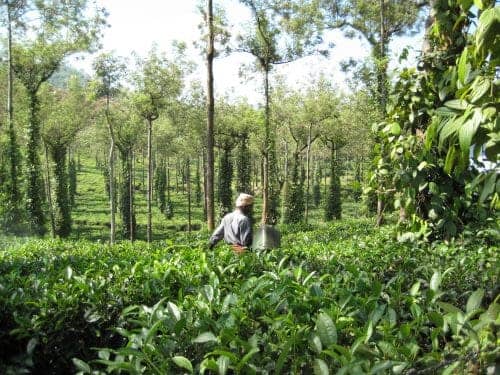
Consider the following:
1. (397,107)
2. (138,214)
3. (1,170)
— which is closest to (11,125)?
(1,170)

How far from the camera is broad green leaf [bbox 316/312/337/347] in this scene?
61.5 inches

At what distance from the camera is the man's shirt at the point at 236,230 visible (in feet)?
19.4

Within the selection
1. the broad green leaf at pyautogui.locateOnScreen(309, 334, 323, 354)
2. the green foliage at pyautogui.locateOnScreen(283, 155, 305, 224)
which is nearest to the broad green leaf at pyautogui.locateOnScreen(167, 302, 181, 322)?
the broad green leaf at pyautogui.locateOnScreen(309, 334, 323, 354)

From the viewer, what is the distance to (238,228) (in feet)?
19.6

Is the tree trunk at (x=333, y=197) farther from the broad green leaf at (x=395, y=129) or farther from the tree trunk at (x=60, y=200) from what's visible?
the broad green leaf at (x=395, y=129)

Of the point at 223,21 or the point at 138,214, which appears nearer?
the point at 223,21

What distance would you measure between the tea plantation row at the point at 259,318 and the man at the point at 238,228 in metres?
2.00

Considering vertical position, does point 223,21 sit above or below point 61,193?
above

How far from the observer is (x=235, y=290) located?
2.36 metres

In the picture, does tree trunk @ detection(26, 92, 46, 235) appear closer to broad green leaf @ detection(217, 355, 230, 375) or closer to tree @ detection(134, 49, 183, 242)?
tree @ detection(134, 49, 183, 242)

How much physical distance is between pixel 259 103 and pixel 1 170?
52.2 feet

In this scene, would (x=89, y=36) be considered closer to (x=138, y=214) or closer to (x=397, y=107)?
(x=138, y=214)

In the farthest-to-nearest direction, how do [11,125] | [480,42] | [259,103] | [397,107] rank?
1. [259,103]
2. [11,125]
3. [397,107]
4. [480,42]

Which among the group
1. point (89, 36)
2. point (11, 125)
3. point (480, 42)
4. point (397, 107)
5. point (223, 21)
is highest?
point (89, 36)
